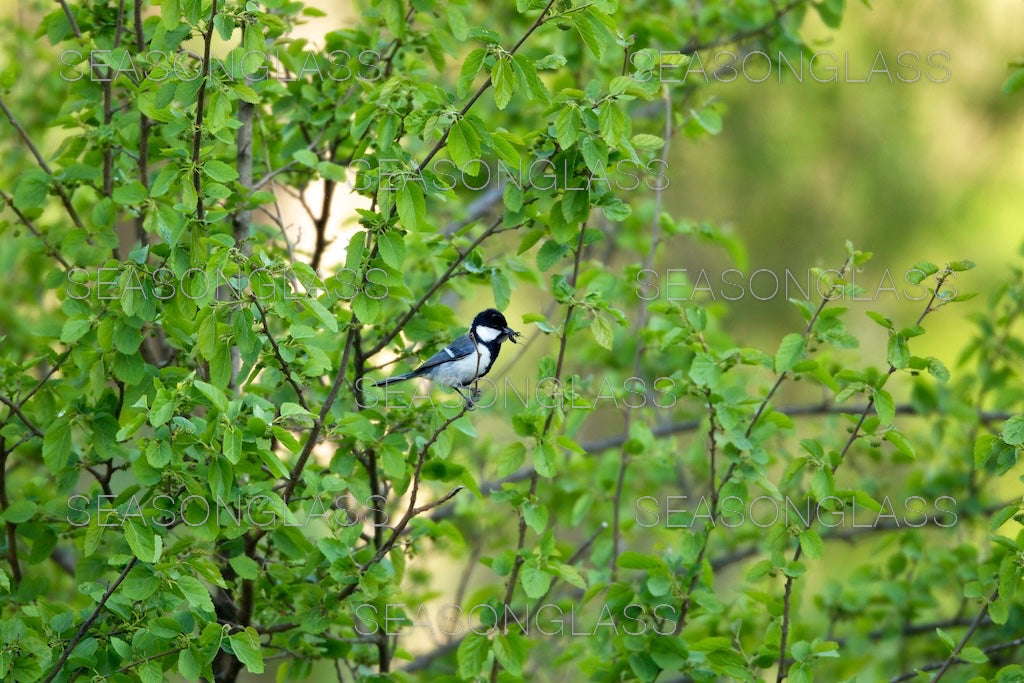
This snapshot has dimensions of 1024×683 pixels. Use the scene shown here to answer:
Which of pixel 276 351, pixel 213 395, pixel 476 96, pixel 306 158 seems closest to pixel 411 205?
pixel 476 96

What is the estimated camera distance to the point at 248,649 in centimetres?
233

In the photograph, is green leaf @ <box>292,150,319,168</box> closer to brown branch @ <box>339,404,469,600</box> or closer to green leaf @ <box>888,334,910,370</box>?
brown branch @ <box>339,404,469,600</box>

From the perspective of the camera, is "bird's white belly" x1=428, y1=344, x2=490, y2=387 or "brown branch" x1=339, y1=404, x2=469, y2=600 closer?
"brown branch" x1=339, y1=404, x2=469, y2=600

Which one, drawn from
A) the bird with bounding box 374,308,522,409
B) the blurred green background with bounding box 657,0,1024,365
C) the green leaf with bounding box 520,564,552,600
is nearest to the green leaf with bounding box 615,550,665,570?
the green leaf with bounding box 520,564,552,600

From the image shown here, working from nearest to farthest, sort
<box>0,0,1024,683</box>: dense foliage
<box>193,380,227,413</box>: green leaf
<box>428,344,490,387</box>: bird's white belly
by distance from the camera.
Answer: <box>193,380,227,413</box>: green leaf, <box>0,0,1024,683</box>: dense foliage, <box>428,344,490,387</box>: bird's white belly

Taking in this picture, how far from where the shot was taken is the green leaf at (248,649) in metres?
2.29

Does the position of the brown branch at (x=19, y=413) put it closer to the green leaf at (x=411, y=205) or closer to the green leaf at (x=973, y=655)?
the green leaf at (x=411, y=205)

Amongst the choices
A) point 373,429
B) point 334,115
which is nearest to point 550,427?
point 373,429

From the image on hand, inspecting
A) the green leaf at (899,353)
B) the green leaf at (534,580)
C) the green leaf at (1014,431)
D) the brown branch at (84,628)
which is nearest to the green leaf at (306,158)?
the brown branch at (84,628)

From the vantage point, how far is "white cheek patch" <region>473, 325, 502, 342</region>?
3.41 meters

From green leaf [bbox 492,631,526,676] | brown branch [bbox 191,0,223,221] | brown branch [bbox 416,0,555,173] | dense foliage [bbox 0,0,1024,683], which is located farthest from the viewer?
green leaf [bbox 492,631,526,676]

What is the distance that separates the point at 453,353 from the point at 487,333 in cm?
30

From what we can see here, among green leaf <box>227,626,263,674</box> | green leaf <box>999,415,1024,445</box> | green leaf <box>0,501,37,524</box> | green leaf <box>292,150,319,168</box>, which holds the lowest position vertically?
green leaf <box>227,626,263,674</box>

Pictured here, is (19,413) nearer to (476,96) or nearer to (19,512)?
(19,512)
